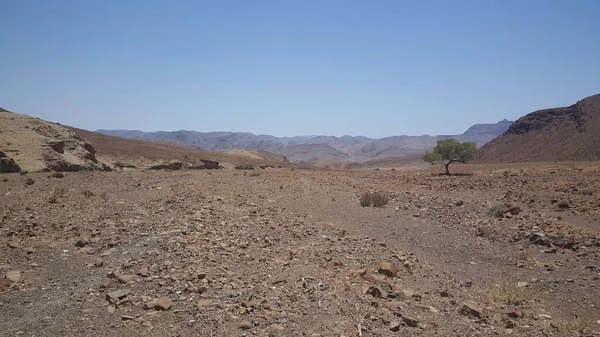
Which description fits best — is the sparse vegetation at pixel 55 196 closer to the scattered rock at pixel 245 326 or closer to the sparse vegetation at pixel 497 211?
the scattered rock at pixel 245 326

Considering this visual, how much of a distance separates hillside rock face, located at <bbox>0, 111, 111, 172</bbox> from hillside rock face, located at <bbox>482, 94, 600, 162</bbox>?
198 feet

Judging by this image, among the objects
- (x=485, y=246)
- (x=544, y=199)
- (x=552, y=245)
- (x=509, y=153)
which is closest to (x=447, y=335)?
(x=485, y=246)

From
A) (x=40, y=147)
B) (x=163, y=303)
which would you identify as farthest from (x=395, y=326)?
(x=40, y=147)

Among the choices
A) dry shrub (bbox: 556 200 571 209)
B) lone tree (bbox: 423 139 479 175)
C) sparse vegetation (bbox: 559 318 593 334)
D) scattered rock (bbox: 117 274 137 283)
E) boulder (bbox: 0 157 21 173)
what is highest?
lone tree (bbox: 423 139 479 175)

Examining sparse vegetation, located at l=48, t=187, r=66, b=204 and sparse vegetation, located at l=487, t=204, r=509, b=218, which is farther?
sparse vegetation, located at l=487, t=204, r=509, b=218

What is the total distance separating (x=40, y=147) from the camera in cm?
2673

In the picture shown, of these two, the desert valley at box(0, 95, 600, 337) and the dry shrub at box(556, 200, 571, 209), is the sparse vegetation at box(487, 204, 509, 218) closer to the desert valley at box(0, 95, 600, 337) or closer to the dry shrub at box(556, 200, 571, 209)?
the desert valley at box(0, 95, 600, 337)

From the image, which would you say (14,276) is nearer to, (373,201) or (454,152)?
(373,201)

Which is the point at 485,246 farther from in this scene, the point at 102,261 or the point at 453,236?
the point at 102,261

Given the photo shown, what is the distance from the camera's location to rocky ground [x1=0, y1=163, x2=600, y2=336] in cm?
529

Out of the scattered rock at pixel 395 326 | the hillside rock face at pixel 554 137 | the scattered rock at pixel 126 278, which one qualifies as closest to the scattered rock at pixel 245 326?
the scattered rock at pixel 395 326

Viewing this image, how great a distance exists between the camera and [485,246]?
1032 centimetres

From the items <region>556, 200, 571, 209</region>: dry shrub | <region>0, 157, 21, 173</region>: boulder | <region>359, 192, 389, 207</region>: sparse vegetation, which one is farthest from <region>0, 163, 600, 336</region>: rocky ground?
<region>0, 157, 21, 173</region>: boulder

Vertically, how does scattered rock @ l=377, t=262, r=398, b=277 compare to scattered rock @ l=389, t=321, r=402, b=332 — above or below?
above
